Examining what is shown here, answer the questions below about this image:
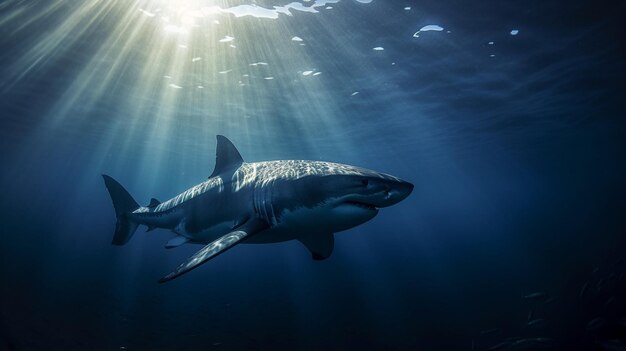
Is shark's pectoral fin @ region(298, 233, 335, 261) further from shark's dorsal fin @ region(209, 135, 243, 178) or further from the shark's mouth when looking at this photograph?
shark's dorsal fin @ region(209, 135, 243, 178)

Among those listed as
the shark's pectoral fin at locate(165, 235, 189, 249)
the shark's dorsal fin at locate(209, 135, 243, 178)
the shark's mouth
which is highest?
the shark's dorsal fin at locate(209, 135, 243, 178)

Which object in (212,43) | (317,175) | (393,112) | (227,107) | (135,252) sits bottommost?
(135,252)

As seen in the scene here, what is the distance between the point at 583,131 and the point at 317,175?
36.6m

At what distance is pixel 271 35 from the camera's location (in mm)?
12359

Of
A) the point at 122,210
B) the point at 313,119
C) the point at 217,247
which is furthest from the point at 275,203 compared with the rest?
the point at 313,119

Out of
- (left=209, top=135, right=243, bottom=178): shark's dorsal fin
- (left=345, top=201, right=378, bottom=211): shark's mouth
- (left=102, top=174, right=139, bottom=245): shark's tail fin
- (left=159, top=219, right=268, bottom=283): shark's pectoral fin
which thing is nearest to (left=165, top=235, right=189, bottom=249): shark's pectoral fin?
(left=209, top=135, right=243, bottom=178): shark's dorsal fin

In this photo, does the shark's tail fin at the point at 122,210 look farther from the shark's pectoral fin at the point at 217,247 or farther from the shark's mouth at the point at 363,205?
the shark's mouth at the point at 363,205

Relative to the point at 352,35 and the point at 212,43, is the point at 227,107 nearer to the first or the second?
the point at 212,43

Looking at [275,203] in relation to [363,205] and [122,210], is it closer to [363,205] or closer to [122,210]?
[363,205]

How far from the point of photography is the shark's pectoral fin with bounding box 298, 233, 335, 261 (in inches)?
204

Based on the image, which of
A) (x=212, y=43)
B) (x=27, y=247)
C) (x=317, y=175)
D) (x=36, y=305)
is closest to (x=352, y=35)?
(x=212, y=43)

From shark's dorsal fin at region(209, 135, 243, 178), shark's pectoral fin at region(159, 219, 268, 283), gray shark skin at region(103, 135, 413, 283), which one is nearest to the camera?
shark's pectoral fin at region(159, 219, 268, 283)

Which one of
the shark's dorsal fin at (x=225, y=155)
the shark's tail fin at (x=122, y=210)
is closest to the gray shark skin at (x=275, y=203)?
the shark's dorsal fin at (x=225, y=155)

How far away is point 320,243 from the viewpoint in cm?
527
